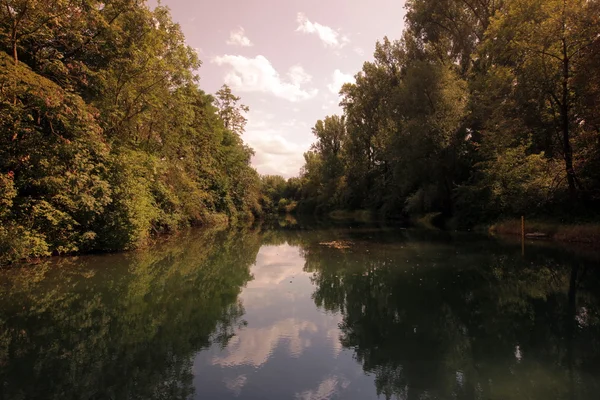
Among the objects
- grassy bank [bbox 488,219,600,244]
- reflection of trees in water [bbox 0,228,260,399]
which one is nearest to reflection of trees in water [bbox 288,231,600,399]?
reflection of trees in water [bbox 0,228,260,399]

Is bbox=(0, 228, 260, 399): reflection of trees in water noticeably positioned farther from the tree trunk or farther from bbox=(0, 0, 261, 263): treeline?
the tree trunk

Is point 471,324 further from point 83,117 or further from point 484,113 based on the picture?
point 484,113

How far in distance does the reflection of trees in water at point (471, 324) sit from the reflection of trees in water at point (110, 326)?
266cm

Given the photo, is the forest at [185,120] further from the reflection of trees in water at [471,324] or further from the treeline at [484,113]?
the reflection of trees in water at [471,324]

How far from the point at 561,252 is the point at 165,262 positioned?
16849 mm

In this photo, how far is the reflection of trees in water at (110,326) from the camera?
192 inches

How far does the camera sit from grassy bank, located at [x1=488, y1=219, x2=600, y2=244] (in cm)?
1844

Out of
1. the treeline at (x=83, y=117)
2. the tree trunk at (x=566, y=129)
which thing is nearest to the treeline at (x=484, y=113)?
the tree trunk at (x=566, y=129)

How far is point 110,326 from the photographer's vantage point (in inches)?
286

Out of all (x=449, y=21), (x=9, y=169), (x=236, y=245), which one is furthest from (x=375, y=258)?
(x=449, y=21)

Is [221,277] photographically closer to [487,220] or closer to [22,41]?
[22,41]

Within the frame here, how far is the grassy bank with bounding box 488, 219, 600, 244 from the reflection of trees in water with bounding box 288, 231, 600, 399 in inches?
232

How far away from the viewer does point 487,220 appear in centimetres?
2894

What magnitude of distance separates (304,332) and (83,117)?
11.2 meters
